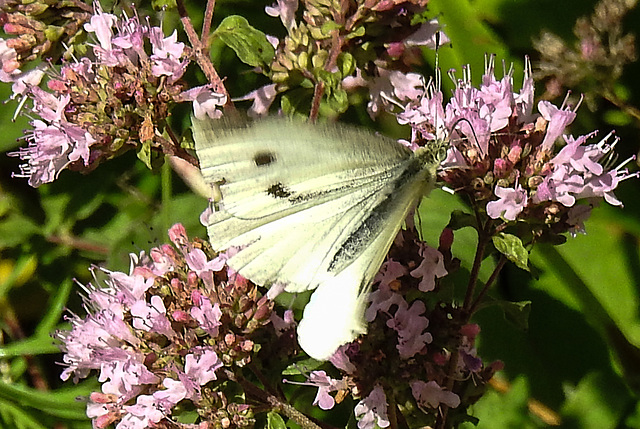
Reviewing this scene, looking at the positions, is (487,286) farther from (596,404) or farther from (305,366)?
(596,404)

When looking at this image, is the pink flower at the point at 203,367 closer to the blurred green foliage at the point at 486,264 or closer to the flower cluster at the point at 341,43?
the flower cluster at the point at 341,43

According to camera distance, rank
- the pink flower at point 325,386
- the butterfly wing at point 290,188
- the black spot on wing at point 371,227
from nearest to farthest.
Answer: the butterfly wing at point 290,188
the black spot on wing at point 371,227
the pink flower at point 325,386

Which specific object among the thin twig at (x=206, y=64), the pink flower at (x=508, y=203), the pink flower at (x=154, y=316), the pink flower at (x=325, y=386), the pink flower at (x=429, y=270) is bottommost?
the pink flower at (x=325, y=386)

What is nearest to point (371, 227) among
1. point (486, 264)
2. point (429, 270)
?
point (429, 270)

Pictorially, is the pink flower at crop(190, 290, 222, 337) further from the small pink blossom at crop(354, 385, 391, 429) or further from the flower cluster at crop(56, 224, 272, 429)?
the small pink blossom at crop(354, 385, 391, 429)

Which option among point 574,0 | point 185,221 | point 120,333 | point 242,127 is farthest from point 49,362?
point 574,0

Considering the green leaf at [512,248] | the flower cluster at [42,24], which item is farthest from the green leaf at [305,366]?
the flower cluster at [42,24]
